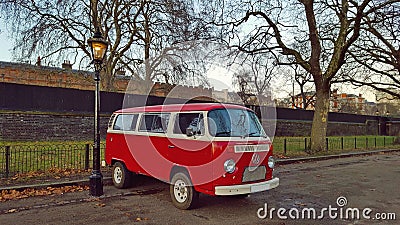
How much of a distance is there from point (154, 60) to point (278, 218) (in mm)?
19664

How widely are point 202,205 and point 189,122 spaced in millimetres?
1904

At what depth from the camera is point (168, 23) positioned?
22.3 metres

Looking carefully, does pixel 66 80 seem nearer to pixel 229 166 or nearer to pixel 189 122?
pixel 189 122

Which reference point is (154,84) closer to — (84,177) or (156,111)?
(84,177)

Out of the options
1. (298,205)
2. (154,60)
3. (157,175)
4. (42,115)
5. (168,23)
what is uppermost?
(168,23)

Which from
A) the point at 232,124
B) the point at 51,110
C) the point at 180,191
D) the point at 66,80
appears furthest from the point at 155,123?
the point at 66,80

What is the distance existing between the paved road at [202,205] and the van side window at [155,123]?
1693mm

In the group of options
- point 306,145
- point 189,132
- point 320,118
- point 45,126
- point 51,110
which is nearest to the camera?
point 189,132

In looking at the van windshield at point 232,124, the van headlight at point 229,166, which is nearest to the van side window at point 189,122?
the van windshield at point 232,124

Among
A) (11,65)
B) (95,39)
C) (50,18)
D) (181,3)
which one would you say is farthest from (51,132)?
(11,65)

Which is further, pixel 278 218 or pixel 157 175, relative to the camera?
pixel 157 175

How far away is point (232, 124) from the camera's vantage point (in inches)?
281

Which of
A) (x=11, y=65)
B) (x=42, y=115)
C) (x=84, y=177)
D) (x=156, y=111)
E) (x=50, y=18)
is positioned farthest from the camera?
(x=11, y=65)
